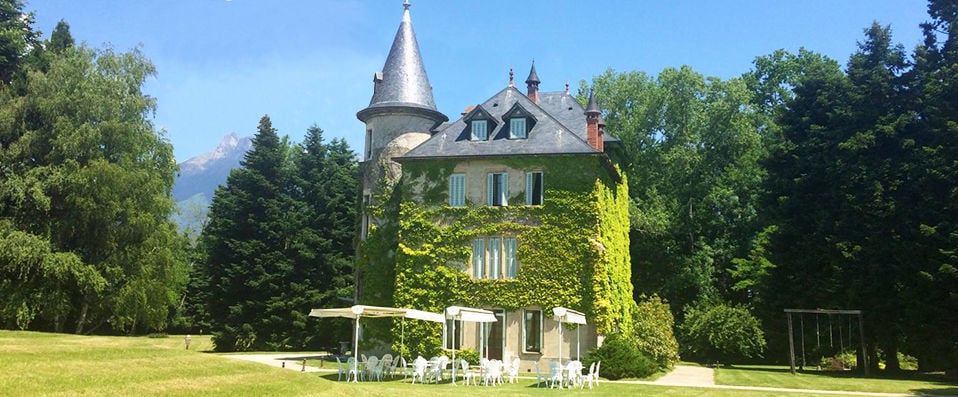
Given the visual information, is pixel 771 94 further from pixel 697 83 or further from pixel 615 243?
pixel 615 243

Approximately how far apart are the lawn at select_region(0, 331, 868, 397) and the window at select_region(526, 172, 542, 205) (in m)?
12.5

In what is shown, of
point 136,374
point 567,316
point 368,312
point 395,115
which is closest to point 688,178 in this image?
point 395,115

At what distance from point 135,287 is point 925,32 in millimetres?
38538

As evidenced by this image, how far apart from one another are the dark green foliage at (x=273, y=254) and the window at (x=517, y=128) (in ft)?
71.2

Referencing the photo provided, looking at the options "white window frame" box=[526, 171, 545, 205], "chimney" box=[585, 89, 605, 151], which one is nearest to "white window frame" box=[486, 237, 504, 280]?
"white window frame" box=[526, 171, 545, 205]

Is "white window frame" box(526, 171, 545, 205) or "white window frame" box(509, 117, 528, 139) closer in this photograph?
"white window frame" box(526, 171, 545, 205)

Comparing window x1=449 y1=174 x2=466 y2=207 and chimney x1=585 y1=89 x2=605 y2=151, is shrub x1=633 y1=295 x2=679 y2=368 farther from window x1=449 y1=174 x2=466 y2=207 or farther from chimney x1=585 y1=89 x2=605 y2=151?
window x1=449 y1=174 x2=466 y2=207

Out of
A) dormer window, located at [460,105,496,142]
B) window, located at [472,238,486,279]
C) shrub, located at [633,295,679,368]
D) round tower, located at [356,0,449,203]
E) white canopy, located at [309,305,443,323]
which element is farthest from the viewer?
round tower, located at [356,0,449,203]

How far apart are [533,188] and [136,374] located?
2029cm

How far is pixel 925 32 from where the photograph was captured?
36.3 meters

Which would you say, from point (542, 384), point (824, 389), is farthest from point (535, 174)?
point (824, 389)

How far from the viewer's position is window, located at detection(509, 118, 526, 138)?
34.4m

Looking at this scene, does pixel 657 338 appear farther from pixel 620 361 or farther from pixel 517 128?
pixel 517 128

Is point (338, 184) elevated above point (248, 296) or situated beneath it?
elevated above
